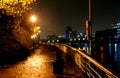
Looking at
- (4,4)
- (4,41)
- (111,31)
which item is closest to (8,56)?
(4,41)

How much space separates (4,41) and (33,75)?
15597 millimetres

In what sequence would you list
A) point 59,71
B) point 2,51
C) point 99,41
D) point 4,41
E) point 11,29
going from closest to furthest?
point 59,71 < point 2,51 < point 4,41 < point 11,29 < point 99,41

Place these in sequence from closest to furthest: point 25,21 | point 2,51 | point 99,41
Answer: point 2,51 → point 99,41 → point 25,21

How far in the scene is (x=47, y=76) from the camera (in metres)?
18.5

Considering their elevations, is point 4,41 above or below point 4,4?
below

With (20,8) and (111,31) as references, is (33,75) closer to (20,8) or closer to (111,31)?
(20,8)

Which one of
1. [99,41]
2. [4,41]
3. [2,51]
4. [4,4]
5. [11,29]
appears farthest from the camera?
[99,41]

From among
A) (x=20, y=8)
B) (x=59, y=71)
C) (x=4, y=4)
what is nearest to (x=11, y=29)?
(x=20, y=8)

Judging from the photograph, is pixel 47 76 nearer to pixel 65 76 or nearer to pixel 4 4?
pixel 65 76

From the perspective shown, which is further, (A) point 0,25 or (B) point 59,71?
(A) point 0,25

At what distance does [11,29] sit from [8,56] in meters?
9.55

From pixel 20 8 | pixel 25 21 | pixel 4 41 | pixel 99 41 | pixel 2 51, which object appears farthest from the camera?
pixel 25 21

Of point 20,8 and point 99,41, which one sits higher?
point 20,8

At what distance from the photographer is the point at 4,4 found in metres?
22.4
